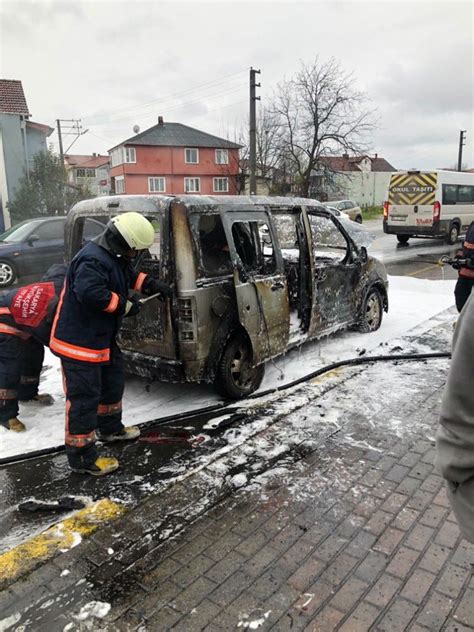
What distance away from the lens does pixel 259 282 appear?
177 inches

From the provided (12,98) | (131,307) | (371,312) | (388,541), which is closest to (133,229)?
(131,307)

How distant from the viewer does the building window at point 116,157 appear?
4700cm

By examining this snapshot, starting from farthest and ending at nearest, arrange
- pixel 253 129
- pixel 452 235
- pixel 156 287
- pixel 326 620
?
pixel 253 129
pixel 452 235
pixel 156 287
pixel 326 620

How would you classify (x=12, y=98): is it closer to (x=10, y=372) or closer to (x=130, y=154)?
(x=130, y=154)

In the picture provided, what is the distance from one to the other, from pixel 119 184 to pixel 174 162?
6299mm

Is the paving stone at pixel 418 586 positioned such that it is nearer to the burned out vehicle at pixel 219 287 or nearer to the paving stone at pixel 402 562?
the paving stone at pixel 402 562

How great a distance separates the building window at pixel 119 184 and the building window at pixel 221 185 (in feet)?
29.7

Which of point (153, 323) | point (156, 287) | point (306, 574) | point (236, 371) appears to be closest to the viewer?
point (306, 574)

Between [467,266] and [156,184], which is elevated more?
[156,184]

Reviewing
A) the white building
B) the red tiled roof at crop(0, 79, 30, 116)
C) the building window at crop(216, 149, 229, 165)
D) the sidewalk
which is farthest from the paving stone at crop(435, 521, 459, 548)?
the building window at crop(216, 149, 229, 165)

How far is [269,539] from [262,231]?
10.00 ft

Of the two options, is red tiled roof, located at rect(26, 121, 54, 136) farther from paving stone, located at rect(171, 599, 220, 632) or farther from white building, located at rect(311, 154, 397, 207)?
paving stone, located at rect(171, 599, 220, 632)

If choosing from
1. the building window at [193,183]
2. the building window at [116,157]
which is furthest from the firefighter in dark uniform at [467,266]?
the building window at [116,157]

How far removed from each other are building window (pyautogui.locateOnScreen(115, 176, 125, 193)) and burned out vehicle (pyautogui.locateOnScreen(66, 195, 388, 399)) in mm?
44772
